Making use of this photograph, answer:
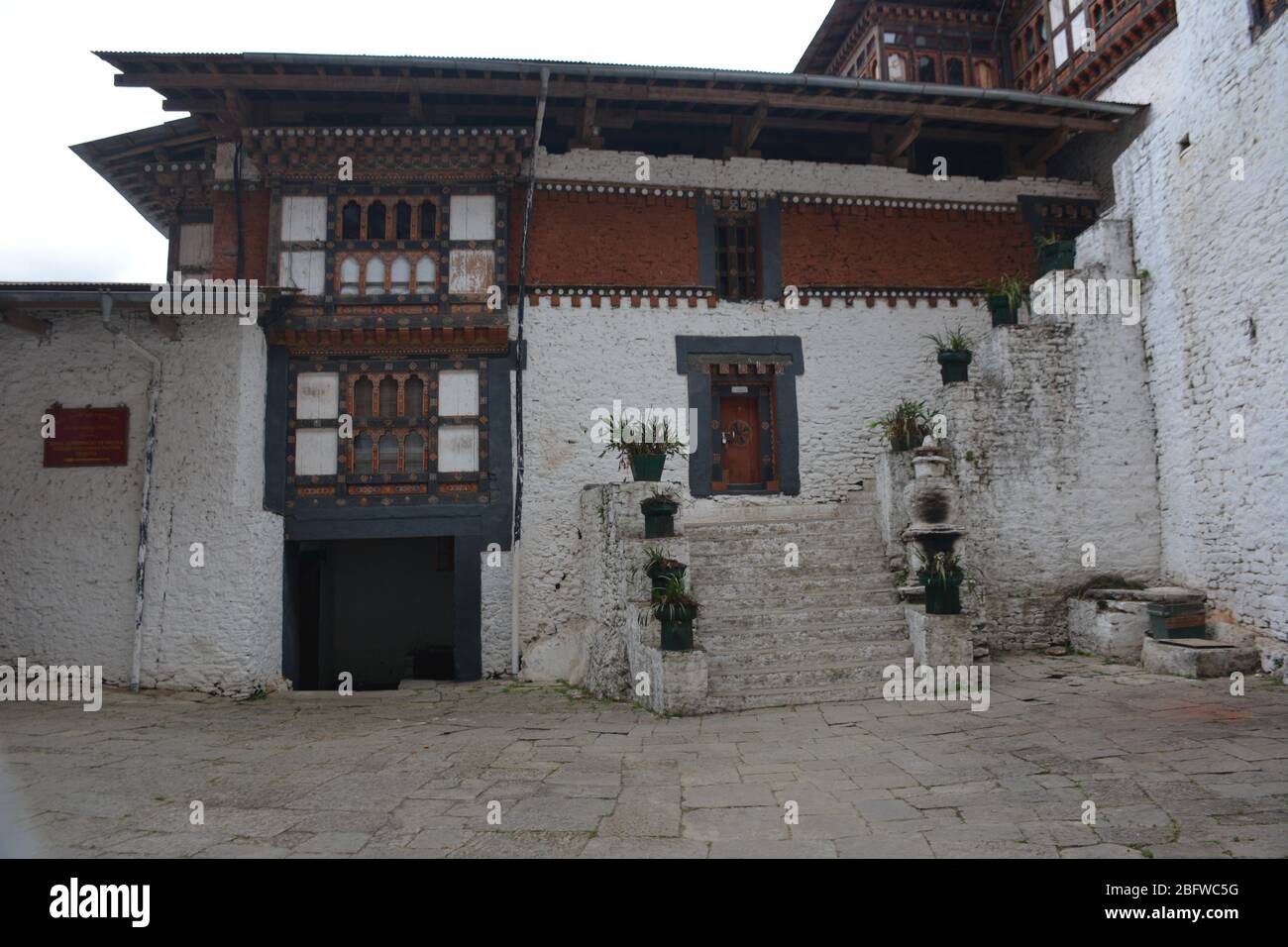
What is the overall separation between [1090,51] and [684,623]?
11.9 m

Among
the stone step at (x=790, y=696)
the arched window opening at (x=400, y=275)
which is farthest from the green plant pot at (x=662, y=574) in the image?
the arched window opening at (x=400, y=275)

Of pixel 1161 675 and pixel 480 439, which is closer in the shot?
pixel 1161 675

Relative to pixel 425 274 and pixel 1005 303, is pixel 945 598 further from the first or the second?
pixel 425 274

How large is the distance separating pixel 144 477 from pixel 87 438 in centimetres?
89

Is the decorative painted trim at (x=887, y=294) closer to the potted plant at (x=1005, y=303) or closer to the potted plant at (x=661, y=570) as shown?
the potted plant at (x=1005, y=303)

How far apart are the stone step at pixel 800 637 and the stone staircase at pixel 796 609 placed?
0.01 meters

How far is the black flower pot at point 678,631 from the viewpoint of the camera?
7883mm

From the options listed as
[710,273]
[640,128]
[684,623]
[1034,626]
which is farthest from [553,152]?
[1034,626]

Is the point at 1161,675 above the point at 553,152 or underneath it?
underneath

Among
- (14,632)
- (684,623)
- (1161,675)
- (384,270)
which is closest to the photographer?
(684,623)

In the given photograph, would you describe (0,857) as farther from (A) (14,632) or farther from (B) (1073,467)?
(B) (1073,467)

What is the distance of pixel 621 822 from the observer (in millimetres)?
4883

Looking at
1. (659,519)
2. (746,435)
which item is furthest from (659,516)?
(746,435)

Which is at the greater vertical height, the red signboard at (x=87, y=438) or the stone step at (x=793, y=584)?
the red signboard at (x=87, y=438)
